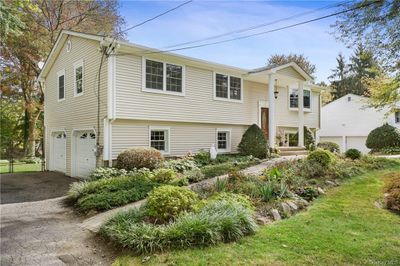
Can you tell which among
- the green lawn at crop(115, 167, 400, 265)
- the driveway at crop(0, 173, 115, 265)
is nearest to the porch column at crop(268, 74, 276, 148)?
the green lawn at crop(115, 167, 400, 265)

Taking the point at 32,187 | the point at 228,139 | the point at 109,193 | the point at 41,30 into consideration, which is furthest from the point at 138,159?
the point at 41,30

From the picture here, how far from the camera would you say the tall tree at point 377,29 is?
7.63 meters

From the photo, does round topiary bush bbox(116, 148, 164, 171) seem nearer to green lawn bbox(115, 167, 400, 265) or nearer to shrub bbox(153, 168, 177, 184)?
shrub bbox(153, 168, 177, 184)

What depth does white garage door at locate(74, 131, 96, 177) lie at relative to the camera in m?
12.9

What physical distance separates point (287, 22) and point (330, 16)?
139 cm

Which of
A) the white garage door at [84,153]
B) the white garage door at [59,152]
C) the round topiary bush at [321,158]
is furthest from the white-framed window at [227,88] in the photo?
the white garage door at [59,152]

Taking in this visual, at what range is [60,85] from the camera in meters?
15.8

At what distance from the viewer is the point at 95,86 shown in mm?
12383

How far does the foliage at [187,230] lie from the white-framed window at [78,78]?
31.5 feet

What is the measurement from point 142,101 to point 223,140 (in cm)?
524

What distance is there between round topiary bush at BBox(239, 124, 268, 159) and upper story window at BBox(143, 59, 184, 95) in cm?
412

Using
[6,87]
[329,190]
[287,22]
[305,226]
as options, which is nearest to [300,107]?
[287,22]

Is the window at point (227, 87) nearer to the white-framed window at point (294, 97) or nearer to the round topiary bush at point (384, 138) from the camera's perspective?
the white-framed window at point (294, 97)

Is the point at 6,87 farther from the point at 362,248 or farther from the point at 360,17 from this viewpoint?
the point at 362,248
